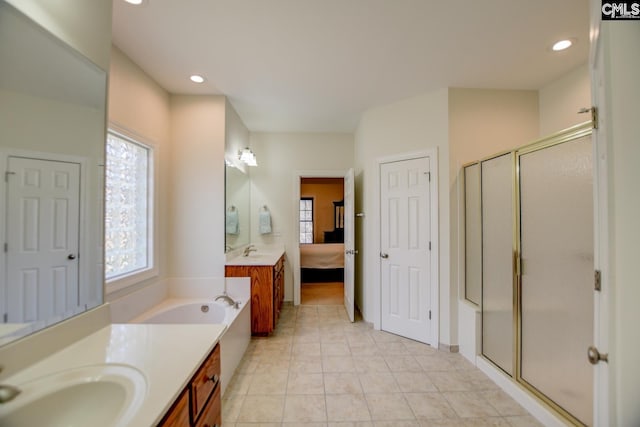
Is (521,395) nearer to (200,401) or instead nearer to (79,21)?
(200,401)

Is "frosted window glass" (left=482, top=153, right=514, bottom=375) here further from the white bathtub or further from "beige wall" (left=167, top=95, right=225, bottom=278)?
"beige wall" (left=167, top=95, right=225, bottom=278)

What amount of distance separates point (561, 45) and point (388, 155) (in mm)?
1630

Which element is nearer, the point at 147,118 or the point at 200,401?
the point at 200,401

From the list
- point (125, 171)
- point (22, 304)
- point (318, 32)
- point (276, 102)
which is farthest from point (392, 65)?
point (22, 304)

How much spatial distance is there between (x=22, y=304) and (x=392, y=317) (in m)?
3.00

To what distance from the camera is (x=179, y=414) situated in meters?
0.85

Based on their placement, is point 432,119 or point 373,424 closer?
point 373,424

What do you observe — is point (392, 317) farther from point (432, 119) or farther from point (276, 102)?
point (276, 102)

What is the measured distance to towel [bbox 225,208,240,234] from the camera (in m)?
3.04

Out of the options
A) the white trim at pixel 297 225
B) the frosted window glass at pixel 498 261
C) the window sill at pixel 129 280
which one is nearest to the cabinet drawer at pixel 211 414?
the window sill at pixel 129 280

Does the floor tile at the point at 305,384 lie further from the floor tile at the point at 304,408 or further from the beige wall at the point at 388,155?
the beige wall at the point at 388,155

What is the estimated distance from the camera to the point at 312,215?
27.0 feet

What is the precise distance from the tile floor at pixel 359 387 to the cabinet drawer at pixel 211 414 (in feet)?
2.11

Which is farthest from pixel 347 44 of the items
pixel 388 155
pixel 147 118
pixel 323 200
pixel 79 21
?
pixel 323 200
